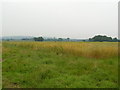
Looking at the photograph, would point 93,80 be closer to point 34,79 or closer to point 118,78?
point 118,78

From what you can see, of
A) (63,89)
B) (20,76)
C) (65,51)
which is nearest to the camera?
(63,89)

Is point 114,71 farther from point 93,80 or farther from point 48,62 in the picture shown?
point 48,62

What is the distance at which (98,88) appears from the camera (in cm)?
418

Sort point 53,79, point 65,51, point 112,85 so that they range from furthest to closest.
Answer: point 65,51 < point 53,79 < point 112,85

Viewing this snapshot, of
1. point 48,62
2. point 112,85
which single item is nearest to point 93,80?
point 112,85

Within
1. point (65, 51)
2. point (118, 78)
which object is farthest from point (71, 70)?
point (65, 51)

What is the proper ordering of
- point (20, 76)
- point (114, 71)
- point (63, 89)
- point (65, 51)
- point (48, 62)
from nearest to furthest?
point (63, 89) → point (20, 76) → point (114, 71) → point (48, 62) → point (65, 51)

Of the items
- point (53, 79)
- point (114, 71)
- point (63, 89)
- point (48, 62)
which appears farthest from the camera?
point (48, 62)

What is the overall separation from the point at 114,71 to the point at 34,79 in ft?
8.35

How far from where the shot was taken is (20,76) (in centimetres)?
515

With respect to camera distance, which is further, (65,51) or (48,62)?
(65,51)

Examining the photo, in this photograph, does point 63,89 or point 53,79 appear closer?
point 63,89

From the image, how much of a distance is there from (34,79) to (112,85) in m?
1.99

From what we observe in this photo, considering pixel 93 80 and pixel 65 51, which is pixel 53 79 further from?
pixel 65 51
